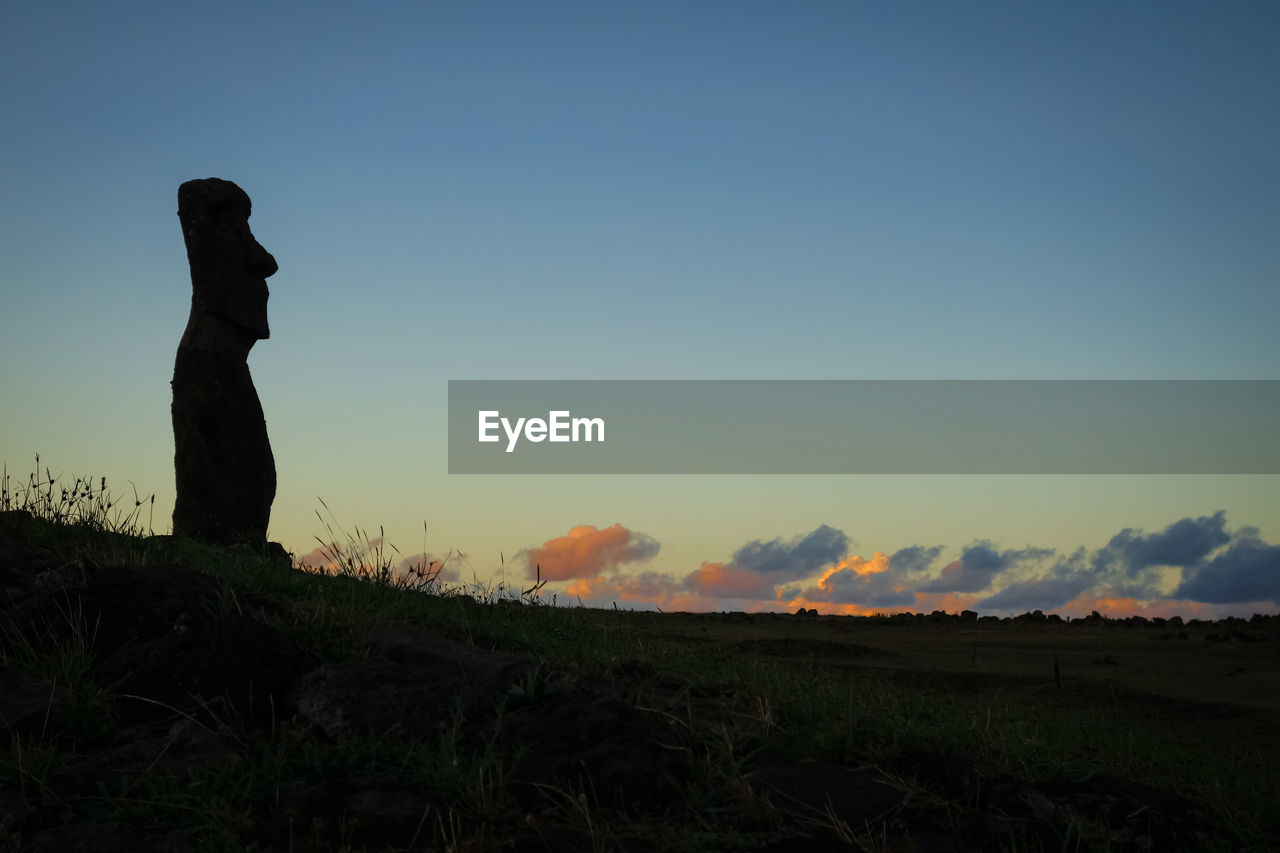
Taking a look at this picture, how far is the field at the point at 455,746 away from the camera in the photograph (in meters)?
4.41

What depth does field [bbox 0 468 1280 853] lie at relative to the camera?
14.5 ft

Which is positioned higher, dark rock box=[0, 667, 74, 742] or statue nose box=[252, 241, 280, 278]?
statue nose box=[252, 241, 280, 278]

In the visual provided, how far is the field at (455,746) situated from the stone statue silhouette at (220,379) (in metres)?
4.91

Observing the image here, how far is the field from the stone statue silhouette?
491 centimetres

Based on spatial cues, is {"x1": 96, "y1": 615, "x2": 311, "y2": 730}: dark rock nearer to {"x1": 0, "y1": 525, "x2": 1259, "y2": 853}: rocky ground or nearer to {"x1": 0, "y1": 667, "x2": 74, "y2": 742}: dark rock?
{"x1": 0, "y1": 525, "x2": 1259, "y2": 853}: rocky ground

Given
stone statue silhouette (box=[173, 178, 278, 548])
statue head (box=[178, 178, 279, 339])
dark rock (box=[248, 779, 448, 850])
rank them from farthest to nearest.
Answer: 1. statue head (box=[178, 178, 279, 339])
2. stone statue silhouette (box=[173, 178, 278, 548])
3. dark rock (box=[248, 779, 448, 850])

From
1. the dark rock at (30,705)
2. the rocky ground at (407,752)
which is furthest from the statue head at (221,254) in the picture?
the dark rock at (30,705)

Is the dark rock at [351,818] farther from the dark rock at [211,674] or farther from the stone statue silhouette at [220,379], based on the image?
the stone statue silhouette at [220,379]

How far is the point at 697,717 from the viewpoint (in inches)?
215

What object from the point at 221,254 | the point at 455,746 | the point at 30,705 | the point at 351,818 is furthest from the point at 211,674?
the point at 221,254

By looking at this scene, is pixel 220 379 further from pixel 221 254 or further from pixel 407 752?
pixel 407 752

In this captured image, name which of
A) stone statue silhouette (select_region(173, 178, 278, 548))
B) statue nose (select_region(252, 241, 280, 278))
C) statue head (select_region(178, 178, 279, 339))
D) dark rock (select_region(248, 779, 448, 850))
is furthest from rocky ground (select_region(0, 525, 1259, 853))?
statue nose (select_region(252, 241, 280, 278))

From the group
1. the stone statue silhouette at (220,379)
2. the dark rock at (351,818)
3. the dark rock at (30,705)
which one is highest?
the stone statue silhouette at (220,379)

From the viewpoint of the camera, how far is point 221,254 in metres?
13.3
